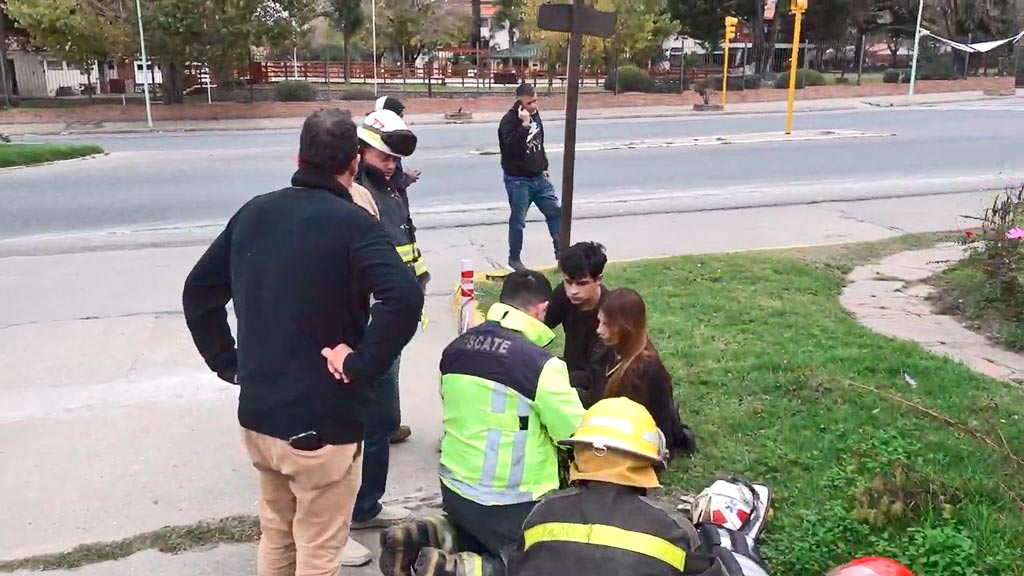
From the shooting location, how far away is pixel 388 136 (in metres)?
4.04

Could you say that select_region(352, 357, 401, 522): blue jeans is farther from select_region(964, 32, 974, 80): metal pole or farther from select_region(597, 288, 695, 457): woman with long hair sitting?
select_region(964, 32, 974, 80): metal pole

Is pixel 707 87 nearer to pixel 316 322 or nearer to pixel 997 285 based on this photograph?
pixel 997 285

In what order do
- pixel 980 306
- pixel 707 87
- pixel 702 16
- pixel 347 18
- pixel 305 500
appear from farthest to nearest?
pixel 702 16 < pixel 347 18 < pixel 707 87 < pixel 980 306 < pixel 305 500

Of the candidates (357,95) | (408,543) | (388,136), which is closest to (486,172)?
(388,136)

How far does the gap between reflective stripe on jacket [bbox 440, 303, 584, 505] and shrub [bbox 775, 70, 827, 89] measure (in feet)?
118

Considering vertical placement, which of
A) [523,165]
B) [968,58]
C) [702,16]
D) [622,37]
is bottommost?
[523,165]

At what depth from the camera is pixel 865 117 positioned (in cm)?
2592

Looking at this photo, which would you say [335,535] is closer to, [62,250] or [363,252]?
[363,252]

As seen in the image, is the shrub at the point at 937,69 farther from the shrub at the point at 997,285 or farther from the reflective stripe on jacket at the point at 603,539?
the reflective stripe on jacket at the point at 603,539

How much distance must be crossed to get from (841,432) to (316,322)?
2.72m

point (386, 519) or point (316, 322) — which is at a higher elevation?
point (316, 322)

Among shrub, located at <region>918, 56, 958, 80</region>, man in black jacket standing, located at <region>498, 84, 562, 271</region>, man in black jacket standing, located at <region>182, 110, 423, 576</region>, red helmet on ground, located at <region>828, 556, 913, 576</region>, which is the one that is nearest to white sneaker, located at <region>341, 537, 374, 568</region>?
man in black jacket standing, located at <region>182, 110, 423, 576</region>

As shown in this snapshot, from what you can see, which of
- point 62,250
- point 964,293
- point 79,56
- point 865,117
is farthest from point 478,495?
point 79,56

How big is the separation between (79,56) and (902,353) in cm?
2695
